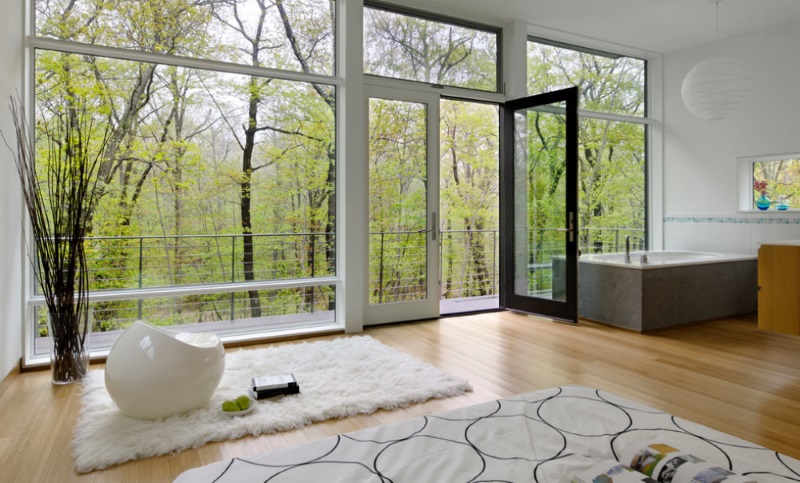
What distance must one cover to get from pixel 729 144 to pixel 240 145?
5.16 metres

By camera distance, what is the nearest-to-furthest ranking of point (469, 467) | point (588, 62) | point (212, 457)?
point (469, 467) → point (212, 457) → point (588, 62)

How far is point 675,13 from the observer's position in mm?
4957

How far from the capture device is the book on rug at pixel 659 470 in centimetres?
116

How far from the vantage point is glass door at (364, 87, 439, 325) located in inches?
179

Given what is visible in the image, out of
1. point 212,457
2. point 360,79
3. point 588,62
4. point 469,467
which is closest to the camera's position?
point 469,467

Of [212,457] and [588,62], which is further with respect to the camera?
[588,62]

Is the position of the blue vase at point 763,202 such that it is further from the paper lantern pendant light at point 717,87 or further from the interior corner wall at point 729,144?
the paper lantern pendant light at point 717,87

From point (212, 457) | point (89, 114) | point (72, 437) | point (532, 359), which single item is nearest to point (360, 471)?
point (212, 457)

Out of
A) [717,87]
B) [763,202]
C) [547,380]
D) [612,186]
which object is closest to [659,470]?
[547,380]

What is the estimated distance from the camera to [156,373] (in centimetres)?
234

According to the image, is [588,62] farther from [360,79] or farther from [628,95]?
[360,79]

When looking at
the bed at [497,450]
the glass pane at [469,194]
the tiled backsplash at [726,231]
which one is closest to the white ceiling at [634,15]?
the tiled backsplash at [726,231]

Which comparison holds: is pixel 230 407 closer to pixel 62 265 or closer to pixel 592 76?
pixel 62 265

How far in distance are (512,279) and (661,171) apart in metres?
2.67
